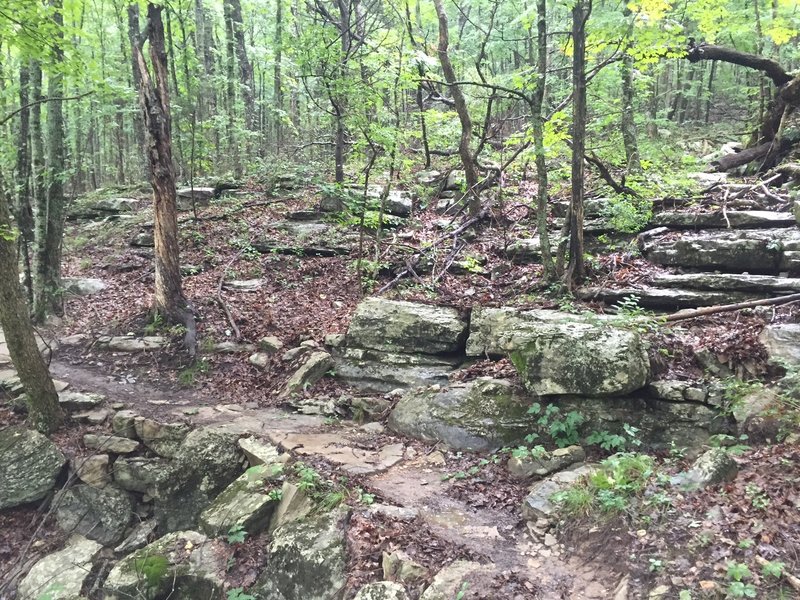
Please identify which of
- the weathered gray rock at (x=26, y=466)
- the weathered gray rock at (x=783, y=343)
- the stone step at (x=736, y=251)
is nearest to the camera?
the weathered gray rock at (x=783, y=343)

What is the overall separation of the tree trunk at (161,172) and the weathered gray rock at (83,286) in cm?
319

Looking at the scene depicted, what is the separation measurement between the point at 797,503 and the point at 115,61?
22298 mm

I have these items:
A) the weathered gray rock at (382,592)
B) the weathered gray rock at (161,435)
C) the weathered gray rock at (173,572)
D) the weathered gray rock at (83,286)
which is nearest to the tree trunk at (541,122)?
the weathered gray rock at (382,592)

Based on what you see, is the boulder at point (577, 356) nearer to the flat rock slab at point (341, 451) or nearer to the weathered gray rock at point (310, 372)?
the flat rock slab at point (341, 451)

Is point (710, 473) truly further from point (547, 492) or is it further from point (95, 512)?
point (95, 512)

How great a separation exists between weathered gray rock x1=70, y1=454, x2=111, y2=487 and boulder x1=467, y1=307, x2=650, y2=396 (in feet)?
19.2

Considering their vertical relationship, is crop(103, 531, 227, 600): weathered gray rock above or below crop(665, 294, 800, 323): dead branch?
below

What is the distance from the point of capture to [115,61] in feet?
59.9

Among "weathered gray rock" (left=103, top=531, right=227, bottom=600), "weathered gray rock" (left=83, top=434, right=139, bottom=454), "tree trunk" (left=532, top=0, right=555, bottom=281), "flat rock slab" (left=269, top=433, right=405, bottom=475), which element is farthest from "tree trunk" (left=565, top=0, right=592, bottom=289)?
"weathered gray rock" (left=83, top=434, right=139, bottom=454)

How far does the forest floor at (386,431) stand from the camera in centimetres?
380

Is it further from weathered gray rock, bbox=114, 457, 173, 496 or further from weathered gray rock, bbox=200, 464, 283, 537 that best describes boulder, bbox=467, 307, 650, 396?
weathered gray rock, bbox=114, 457, 173, 496

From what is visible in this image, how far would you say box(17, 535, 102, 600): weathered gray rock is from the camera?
5.68 m

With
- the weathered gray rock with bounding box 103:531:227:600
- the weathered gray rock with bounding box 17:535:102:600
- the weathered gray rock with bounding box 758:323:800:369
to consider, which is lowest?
A: the weathered gray rock with bounding box 17:535:102:600

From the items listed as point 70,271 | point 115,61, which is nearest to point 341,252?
point 70,271
